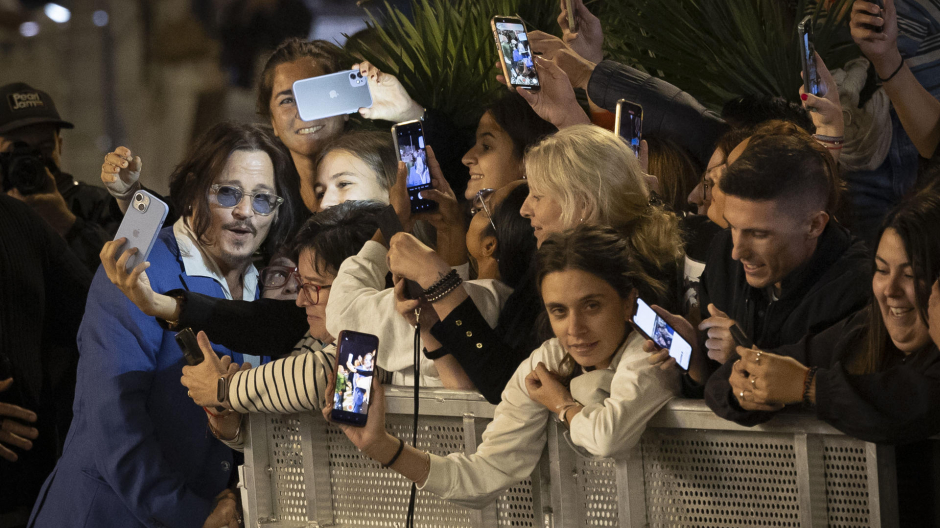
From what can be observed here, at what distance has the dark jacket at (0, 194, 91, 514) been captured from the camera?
343cm

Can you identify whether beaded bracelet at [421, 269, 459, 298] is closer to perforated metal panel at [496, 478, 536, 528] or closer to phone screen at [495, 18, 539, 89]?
perforated metal panel at [496, 478, 536, 528]

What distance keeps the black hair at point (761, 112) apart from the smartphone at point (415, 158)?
2.48 ft

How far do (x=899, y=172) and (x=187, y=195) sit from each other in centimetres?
211

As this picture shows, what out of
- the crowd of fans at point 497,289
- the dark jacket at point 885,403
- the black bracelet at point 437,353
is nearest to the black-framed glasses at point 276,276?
the crowd of fans at point 497,289

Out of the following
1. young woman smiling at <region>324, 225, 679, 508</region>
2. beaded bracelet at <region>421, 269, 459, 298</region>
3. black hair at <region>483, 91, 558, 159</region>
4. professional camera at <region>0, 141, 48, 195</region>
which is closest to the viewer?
young woman smiling at <region>324, 225, 679, 508</region>

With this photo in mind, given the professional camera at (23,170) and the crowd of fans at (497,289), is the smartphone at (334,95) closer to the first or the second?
the crowd of fans at (497,289)

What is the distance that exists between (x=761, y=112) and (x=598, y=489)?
1030mm

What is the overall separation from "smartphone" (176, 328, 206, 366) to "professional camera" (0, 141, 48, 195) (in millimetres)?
1751

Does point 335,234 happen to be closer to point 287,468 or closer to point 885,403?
point 287,468

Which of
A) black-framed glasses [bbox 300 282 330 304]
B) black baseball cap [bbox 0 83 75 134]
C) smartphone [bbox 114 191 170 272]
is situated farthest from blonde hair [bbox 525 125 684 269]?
black baseball cap [bbox 0 83 75 134]

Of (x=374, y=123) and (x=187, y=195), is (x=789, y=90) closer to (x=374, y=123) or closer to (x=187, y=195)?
(x=374, y=123)

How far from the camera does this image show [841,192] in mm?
2082

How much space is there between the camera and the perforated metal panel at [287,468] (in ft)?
7.55

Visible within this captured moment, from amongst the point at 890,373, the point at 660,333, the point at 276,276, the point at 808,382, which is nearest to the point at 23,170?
the point at 276,276
